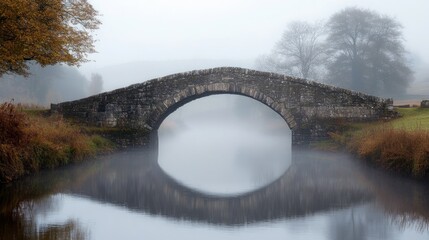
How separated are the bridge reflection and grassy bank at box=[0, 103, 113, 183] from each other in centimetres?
35

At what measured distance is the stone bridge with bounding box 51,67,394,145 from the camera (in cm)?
2095

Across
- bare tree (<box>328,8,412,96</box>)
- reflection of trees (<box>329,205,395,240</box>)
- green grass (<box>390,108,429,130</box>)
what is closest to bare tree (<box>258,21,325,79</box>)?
bare tree (<box>328,8,412,96</box>)

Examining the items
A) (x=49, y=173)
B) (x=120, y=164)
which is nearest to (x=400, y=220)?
(x=49, y=173)

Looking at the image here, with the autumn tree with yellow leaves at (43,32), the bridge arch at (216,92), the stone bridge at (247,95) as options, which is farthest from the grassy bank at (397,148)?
the autumn tree with yellow leaves at (43,32)

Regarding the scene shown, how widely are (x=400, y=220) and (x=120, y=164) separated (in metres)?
10.1

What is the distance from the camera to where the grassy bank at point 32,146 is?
38.2ft

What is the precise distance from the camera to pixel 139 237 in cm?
796

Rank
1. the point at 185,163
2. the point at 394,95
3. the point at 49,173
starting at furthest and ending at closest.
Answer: the point at 394,95, the point at 185,163, the point at 49,173

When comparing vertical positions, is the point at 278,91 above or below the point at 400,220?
above

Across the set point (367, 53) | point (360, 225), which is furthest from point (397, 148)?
point (367, 53)

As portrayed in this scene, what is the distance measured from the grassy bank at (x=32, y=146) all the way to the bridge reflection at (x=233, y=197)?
0.35 m

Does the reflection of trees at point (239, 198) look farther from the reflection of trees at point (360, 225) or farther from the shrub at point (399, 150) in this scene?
the shrub at point (399, 150)

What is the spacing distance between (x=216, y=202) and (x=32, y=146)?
4.87 meters

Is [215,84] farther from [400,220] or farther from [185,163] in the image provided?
[400,220]
